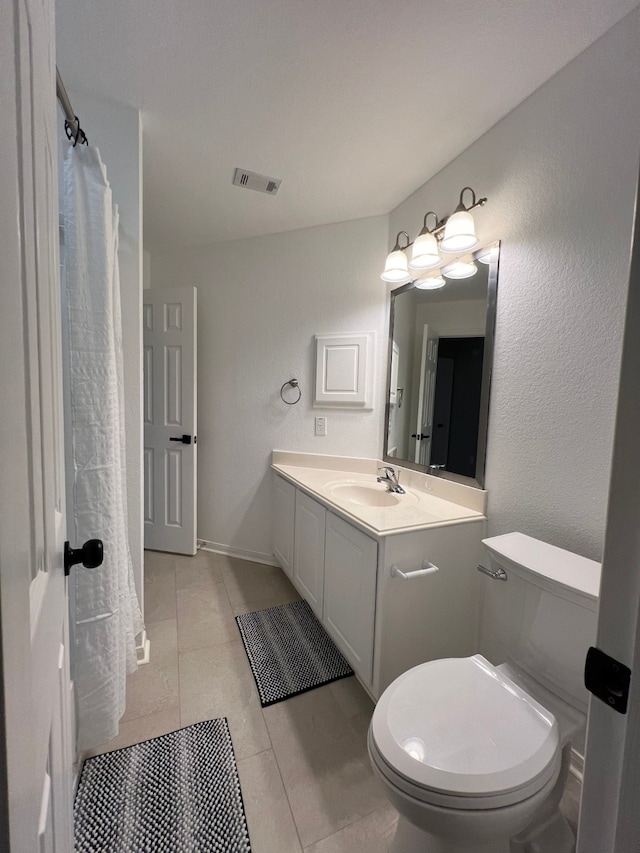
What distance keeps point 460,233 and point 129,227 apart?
141cm

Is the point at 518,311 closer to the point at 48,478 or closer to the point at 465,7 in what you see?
the point at 465,7

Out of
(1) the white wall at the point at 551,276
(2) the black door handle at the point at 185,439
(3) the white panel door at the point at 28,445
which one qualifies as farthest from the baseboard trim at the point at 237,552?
(3) the white panel door at the point at 28,445

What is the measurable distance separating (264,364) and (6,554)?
2248 mm

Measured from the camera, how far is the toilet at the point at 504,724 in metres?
0.74

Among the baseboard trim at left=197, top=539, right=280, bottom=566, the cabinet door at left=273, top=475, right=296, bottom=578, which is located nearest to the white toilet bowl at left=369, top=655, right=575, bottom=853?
the cabinet door at left=273, top=475, right=296, bottom=578

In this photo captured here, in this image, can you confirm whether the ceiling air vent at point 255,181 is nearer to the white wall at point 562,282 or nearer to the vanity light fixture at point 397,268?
the vanity light fixture at point 397,268

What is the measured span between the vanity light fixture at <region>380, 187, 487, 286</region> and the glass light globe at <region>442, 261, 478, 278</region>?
0.02 m

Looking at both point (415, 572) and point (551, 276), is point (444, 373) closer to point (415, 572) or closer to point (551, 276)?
point (551, 276)

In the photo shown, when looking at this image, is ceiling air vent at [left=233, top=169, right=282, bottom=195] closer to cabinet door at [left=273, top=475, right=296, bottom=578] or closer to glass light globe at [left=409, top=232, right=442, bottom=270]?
glass light globe at [left=409, top=232, right=442, bottom=270]

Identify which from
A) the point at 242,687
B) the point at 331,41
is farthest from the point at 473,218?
the point at 242,687

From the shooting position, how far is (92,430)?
1.09 meters

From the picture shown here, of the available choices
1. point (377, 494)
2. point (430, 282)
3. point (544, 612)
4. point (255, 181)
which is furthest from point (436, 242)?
point (544, 612)

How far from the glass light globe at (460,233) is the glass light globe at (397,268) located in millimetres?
363

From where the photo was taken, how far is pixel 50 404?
53 cm
